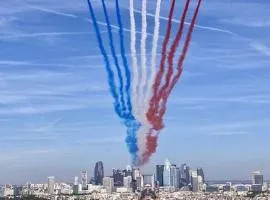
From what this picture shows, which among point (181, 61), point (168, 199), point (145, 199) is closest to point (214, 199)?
point (168, 199)

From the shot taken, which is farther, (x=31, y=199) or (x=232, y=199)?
(x=232, y=199)

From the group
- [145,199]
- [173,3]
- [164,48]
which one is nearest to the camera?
[173,3]

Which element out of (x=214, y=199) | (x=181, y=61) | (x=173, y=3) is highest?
(x=173, y=3)

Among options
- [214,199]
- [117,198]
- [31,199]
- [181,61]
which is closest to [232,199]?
[214,199]

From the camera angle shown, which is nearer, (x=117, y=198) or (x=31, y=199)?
(x=31, y=199)

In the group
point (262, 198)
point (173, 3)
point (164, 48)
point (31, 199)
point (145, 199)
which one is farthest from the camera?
point (262, 198)

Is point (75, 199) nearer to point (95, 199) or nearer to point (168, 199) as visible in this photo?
point (95, 199)

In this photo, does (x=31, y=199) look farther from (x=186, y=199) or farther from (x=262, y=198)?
(x=262, y=198)

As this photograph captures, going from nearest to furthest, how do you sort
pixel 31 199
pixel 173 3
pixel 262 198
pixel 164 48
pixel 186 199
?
pixel 173 3 < pixel 164 48 < pixel 31 199 < pixel 262 198 < pixel 186 199

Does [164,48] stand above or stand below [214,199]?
above
